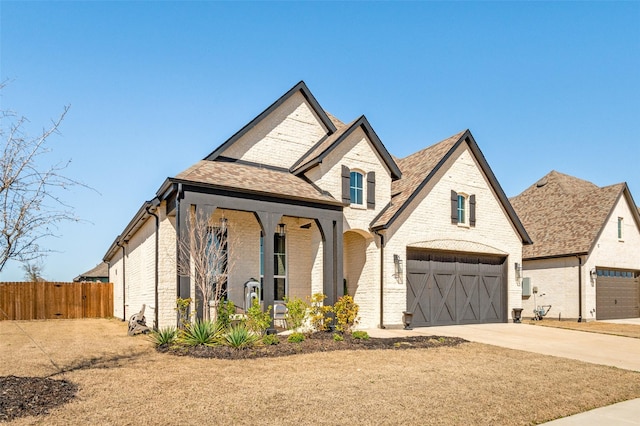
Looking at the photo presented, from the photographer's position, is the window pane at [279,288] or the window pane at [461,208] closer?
the window pane at [279,288]

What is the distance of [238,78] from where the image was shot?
13.6m

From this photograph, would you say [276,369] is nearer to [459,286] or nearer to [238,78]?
[238,78]

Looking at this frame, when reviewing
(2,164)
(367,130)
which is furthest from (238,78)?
(2,164)

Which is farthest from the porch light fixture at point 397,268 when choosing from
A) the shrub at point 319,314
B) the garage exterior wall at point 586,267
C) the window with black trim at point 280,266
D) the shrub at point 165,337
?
the garage exterior wall at point 586,267

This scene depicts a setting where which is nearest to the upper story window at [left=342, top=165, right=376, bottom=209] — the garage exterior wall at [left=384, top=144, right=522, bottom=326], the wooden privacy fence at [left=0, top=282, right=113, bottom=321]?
the garage exterior wall at [left=384, top=144, right=522, bottom=326]

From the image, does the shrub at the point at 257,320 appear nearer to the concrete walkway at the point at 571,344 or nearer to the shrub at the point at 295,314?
the shrub at the point at 295,314

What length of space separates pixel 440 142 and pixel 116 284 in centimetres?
1852

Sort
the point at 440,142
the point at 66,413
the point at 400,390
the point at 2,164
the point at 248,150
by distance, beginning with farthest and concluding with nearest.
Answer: the point at 440,142 → the point at 248,150 → the point at 400,390 → the point at 2,164 → the point at 66,413

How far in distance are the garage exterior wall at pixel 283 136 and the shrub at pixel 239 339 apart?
23.8 feet

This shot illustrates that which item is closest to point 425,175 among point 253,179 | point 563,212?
point 253,179

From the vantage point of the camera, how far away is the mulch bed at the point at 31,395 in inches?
240

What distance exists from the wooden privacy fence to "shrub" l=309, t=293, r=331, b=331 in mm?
16608

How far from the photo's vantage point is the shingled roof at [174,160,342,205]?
13789 millimetres

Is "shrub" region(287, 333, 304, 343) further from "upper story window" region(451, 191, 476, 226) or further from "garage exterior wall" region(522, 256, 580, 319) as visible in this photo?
"garage exterior wall" region(522, 256, 580, 319)
